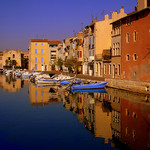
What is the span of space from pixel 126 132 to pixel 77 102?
41.0ft

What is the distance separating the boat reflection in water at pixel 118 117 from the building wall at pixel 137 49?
177 inches

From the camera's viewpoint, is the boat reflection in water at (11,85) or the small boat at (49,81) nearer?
A: the boat reflection in water at (11,85)

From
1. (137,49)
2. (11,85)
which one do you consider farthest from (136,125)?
(11,85)

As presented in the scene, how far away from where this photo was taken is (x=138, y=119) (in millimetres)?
20438

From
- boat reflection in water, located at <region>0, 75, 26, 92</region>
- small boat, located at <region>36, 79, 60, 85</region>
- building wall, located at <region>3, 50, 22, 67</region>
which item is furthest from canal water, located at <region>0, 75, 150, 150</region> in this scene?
building wall, located at <region>3, 50, 22, 67</region>

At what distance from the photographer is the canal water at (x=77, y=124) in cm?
1515

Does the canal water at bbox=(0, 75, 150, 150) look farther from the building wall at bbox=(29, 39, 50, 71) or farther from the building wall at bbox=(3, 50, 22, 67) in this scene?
the building wall at bbox=(3, 50, 22, 67)

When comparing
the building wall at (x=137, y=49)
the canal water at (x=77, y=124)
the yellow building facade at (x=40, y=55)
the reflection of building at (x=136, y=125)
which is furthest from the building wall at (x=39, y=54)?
the reflection of building at (x=136, y=125)

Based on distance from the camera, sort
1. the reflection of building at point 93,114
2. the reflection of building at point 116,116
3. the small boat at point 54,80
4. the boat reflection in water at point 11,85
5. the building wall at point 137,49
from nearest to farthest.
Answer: the reflection of building at point 116,116 → the reflection of building at point 93,114 → the building wall at point 137,49 → the boat reflection in water at point 11,85 → the small boat at point 54,80

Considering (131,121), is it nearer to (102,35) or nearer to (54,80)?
(54,80)

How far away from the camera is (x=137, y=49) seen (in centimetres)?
3550

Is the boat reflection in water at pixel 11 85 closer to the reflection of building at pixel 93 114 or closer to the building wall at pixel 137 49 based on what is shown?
the reflection of building at pixel 93 114

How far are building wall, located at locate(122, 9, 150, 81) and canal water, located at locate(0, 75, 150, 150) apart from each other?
18.1 ft

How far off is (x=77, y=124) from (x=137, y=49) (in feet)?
63.2
